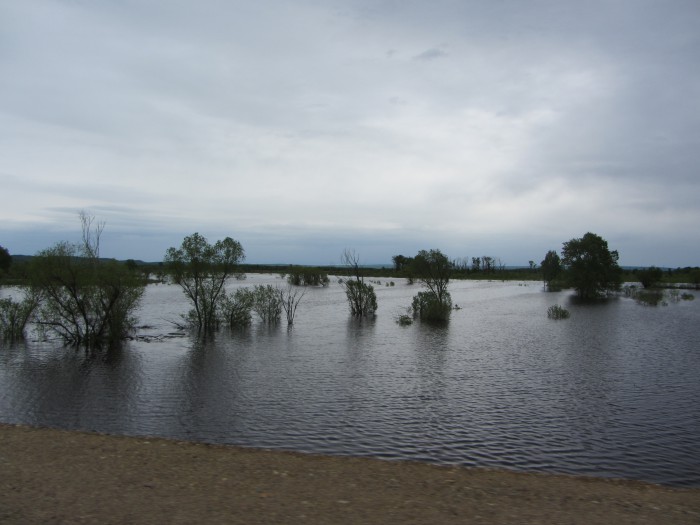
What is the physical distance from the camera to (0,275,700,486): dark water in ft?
42.9

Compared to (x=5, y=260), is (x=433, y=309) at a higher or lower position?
lower

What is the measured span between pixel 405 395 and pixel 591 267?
69112 mm

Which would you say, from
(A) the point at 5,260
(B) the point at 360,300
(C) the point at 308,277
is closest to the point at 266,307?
(B) the point at 360,300

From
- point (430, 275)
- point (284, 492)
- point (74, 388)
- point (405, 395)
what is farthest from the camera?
point (430, 275)

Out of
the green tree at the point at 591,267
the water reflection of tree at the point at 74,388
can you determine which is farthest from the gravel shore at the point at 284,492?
the green tree at the point at 591,267

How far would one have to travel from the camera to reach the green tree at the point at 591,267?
76438 millimetres

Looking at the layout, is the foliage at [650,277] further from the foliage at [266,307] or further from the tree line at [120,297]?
the foliage at [266,307]

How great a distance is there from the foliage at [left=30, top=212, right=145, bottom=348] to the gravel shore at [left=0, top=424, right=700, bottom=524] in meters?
20.6

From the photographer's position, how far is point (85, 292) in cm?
2977

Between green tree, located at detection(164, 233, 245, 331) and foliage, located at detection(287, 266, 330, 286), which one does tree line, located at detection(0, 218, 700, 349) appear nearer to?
green tree, located at detection(164, 233, 245, 331)

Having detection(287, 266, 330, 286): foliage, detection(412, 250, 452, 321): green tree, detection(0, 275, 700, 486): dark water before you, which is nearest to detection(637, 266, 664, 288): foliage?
detection(412, 250, 452, 321): green tree

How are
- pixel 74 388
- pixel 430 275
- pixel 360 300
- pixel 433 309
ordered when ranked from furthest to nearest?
1. pixel 430 275
2. pixel 360 300
3. pixel 433 309
4. pixel 74 388

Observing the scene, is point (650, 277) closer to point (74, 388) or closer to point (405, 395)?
point (405, 395)

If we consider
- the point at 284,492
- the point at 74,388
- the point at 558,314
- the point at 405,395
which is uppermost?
the point at 558,314
